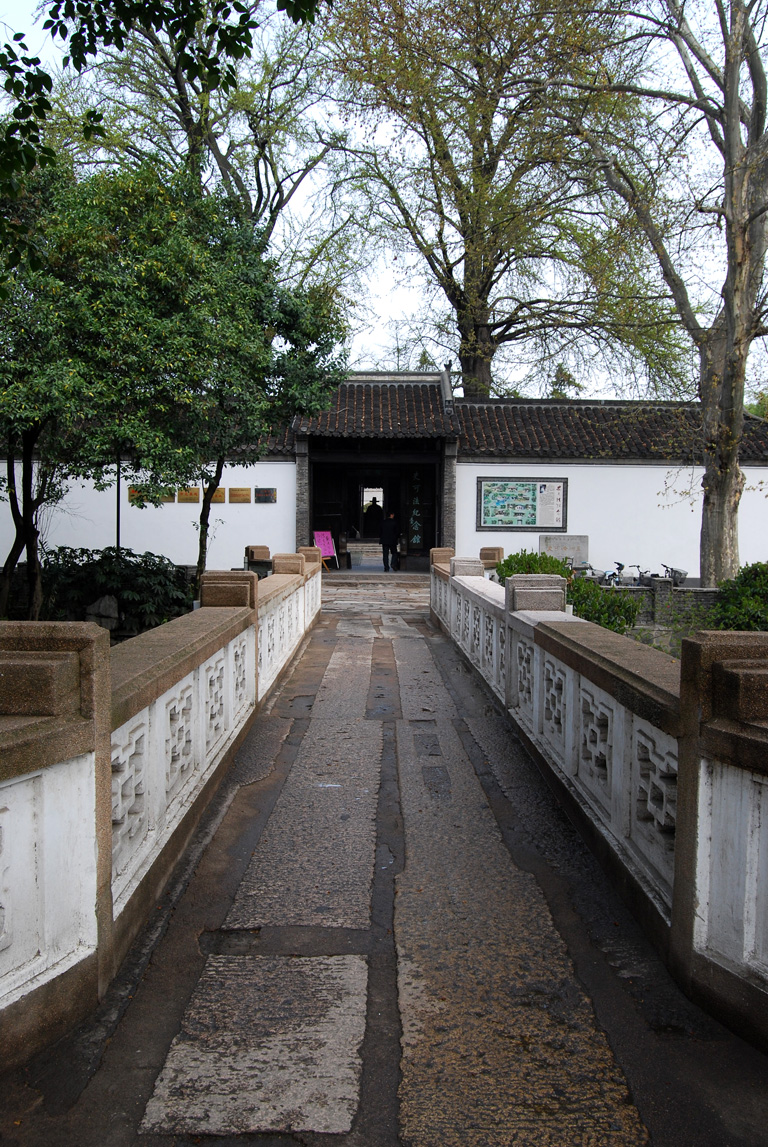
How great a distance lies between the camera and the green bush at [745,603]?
24.9 feet

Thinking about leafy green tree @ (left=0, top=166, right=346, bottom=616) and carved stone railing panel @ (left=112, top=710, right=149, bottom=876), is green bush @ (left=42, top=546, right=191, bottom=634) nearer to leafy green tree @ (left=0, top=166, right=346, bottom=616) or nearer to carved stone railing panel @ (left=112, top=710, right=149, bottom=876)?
leafy green tree @ (left=0, top=166, right=346, bottom=616)

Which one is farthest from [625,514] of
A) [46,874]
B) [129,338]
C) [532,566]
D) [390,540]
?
[46,874]

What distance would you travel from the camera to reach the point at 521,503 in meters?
20.6

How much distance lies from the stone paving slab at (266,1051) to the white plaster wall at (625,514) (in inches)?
700

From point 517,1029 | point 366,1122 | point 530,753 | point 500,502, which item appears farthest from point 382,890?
point 500,502

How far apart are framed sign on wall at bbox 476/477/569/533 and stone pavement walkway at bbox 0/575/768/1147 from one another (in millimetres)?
16149

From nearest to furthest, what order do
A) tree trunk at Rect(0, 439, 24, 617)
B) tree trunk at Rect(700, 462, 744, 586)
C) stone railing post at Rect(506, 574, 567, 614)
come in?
1. stone railing post at Rect(506, 574, 567, 614)
2. tree trunk at Rect(0, 439, 24, 617)
3. tree trunk at Rect(700, 462, 744, 586)

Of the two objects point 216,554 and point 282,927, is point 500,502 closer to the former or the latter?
point 216,554

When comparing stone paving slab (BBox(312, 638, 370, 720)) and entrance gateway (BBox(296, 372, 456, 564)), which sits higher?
entrance gateway (BBox(296, 372, 456, 564))

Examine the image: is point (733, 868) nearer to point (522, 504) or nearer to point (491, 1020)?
point (491, 1020)

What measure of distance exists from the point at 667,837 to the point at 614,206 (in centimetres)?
1582

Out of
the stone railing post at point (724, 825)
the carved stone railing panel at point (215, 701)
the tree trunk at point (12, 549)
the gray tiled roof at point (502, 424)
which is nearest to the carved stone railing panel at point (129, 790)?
the carved stone railing panel at point (215, 701)

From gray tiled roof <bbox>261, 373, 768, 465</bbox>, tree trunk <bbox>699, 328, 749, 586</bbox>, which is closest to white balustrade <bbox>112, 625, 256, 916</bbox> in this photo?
tree trunk <bbox>699, 328, 749, 586</bbox>

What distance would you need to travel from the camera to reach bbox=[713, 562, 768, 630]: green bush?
24.9 ft
